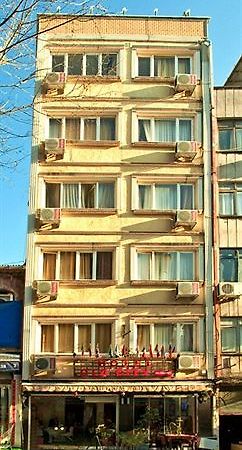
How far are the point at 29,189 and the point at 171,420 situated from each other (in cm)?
893

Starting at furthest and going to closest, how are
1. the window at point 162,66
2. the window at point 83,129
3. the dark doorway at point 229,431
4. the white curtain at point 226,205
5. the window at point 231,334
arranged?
the window at point 162,66, the window at point 83,129, the white curtain at point 226,205, the dark doorway at point 229,431, the window at point 231,334

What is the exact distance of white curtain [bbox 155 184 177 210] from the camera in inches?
980

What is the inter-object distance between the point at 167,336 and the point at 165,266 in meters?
2.34

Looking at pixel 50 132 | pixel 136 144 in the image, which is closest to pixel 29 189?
pixel 50 132

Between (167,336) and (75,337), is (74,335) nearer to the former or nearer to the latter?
(75,337)

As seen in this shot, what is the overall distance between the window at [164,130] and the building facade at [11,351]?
6.42 meters

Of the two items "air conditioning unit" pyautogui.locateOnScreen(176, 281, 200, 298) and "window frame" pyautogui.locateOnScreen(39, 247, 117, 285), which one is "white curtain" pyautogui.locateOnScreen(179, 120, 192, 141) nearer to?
"window frame" pyautogui.locateOnScreen(39, 247, 117, 285)

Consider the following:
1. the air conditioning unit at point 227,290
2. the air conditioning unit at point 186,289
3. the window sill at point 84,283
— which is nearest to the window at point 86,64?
the window sill at point 84,283

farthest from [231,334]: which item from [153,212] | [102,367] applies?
[153,212]

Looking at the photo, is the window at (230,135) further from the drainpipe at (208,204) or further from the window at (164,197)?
the window at (164,197)

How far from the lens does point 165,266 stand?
24391mm

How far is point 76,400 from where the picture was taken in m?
23.1

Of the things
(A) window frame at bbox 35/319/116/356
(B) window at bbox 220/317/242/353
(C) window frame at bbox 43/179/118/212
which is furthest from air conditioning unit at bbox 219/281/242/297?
(C) window frame at bbox 43/179/118/212

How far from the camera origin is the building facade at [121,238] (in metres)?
22.8
